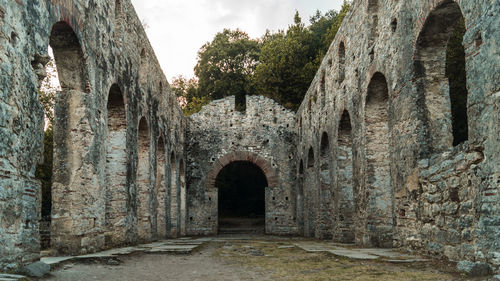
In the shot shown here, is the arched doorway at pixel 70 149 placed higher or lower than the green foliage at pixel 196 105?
lower

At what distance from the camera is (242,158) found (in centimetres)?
1880

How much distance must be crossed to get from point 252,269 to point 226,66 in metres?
25.6

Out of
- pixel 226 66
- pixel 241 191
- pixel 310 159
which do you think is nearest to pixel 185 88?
pixel 226 66

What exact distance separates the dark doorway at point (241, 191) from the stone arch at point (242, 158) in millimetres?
8659

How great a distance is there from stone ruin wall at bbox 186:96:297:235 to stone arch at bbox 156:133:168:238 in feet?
15.7

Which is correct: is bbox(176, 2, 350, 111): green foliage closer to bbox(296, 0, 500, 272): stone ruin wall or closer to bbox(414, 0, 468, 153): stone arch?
bbox(296, 0, 500, 272): stone ruin wall

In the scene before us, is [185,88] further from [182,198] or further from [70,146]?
[70,146]

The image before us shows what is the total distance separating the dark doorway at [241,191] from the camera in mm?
27891

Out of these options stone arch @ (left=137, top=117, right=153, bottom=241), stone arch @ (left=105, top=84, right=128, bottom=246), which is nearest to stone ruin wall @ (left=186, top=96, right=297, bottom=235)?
stone arch @ (left=137, top=117, right=153, bottom=241)

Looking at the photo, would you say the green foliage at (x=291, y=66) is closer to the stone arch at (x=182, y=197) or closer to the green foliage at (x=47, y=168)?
the stone arch at (x=182, y=197)

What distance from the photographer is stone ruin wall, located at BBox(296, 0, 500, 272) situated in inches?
181

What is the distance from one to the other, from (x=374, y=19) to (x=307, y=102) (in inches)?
283

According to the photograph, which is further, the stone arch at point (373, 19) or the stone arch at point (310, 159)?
the stone arch at point (310, 159)

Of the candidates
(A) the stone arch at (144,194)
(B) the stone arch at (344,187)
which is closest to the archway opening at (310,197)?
(B) the stone arch at (344,187)
